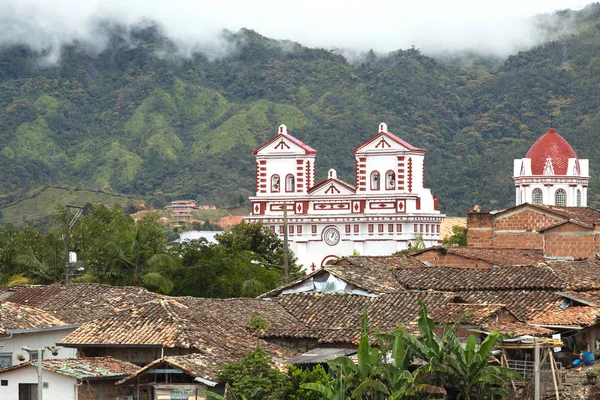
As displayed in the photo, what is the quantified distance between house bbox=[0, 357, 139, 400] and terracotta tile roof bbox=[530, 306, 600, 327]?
934 cm

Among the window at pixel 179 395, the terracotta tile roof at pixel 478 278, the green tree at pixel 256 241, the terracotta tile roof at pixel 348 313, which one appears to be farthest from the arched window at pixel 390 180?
the window at pixel 179 395

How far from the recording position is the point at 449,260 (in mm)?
47344

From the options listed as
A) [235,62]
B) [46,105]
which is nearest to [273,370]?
[46,105]

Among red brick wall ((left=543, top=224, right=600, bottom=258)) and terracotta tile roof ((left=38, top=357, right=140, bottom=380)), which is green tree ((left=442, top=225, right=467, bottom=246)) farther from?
terracotta tile roof ((left=38, top=357, right=140, bottom=380))

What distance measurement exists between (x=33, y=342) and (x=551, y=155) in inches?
2139

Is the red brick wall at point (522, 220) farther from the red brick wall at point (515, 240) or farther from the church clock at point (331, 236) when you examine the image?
the church clock at point (331, 236)

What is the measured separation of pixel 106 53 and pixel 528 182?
11423cm

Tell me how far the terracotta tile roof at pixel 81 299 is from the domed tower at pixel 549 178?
45852 millimetres

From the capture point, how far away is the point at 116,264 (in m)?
52.7

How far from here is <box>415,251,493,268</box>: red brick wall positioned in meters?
46.0

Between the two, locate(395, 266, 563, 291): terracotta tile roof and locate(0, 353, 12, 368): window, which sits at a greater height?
locate(395, 266, 563, 291): terracotta tile roof

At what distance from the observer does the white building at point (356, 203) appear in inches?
3425

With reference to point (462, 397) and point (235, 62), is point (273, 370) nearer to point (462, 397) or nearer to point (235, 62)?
point (462, 397)

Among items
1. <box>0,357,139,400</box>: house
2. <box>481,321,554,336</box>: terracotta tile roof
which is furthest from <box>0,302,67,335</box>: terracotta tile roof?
<box>481,321,554,336</box>: terracotta tile roof
